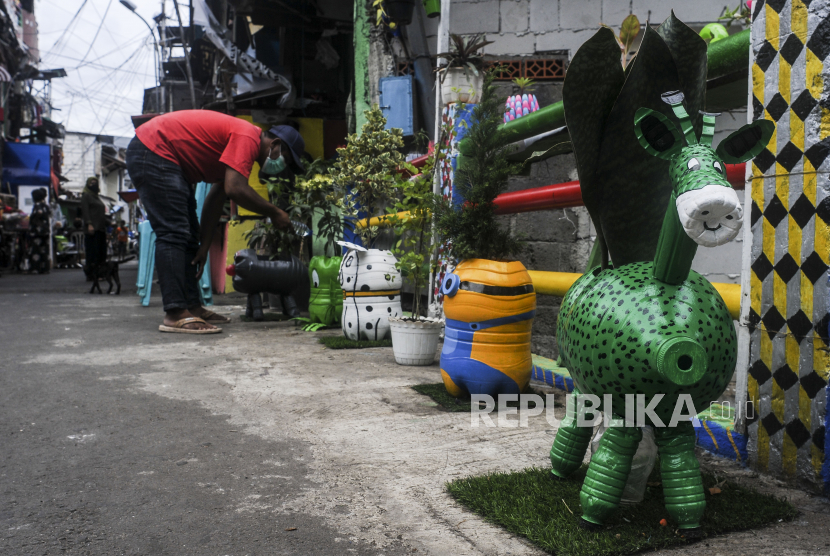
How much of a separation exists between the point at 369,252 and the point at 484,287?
1.92m

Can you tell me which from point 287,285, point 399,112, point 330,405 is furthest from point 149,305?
point 330,405

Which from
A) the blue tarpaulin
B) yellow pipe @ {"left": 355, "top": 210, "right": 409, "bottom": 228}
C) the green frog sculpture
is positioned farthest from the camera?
the blue tarpaulin

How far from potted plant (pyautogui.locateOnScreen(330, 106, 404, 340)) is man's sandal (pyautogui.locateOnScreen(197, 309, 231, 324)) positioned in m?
1.40

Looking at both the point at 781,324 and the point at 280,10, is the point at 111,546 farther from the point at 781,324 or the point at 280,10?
the point at 280,10

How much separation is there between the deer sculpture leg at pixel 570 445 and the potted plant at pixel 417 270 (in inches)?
69.8

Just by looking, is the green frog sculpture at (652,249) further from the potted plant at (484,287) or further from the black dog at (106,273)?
the black dog at (106,273)

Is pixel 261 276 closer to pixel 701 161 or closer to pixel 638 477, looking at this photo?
pixel 638 477

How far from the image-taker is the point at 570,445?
1802mm

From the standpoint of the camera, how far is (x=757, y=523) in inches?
61.7

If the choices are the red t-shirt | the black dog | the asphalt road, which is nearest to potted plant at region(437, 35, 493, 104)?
the red t-shirt

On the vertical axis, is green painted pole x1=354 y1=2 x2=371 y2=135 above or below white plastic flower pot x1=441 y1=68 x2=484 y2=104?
above

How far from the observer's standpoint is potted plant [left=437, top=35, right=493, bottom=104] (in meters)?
3.80

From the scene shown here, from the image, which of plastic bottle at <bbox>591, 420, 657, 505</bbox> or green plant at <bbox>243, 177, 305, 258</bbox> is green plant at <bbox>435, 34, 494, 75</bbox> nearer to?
green plant at <bbox>243, 177, 305, 258</bbox>

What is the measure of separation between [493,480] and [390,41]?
556 centimetres
